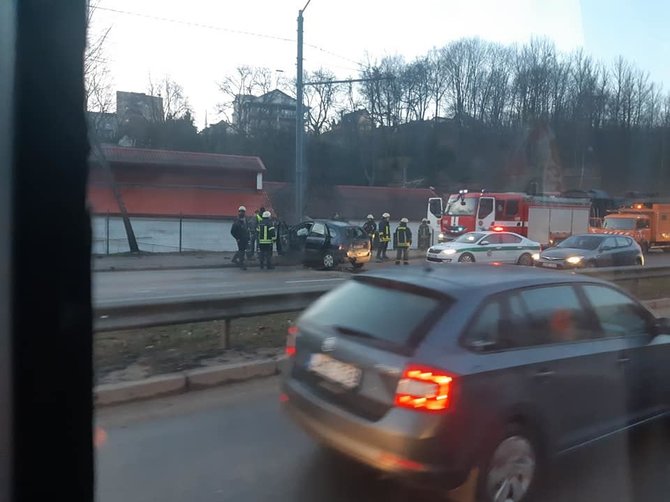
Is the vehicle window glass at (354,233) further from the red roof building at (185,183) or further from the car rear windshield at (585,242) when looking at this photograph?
the red roof building at (185,183)

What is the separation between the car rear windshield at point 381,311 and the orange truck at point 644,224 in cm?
2984

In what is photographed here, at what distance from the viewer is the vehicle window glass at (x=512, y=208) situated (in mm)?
28406

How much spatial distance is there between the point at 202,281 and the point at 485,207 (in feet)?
48.8

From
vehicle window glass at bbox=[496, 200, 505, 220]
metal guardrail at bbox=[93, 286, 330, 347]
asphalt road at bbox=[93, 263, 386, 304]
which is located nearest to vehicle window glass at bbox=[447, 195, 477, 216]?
vehicle window glass at bbox=[496, 200, 505, 220]

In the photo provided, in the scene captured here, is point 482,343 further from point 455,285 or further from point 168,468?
point 168,468

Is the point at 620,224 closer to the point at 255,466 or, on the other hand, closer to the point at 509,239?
the point at 509,239

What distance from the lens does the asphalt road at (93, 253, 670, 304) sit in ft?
47.7

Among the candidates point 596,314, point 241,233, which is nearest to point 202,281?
point 241,233

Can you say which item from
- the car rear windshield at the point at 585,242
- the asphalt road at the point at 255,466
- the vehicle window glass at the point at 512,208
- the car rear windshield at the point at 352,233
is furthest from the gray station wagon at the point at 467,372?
the vehicle window glass at the point at 512,208

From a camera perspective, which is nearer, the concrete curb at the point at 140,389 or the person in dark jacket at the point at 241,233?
the concrete curb at the point at 140,389

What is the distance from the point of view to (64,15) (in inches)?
134

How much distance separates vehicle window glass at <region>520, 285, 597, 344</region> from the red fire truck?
76.7ft

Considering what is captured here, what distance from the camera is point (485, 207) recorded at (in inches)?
1109

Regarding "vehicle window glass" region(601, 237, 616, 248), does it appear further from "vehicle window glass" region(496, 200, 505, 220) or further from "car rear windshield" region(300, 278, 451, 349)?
"car rear windshield" region(300, 278, 451, 349)
